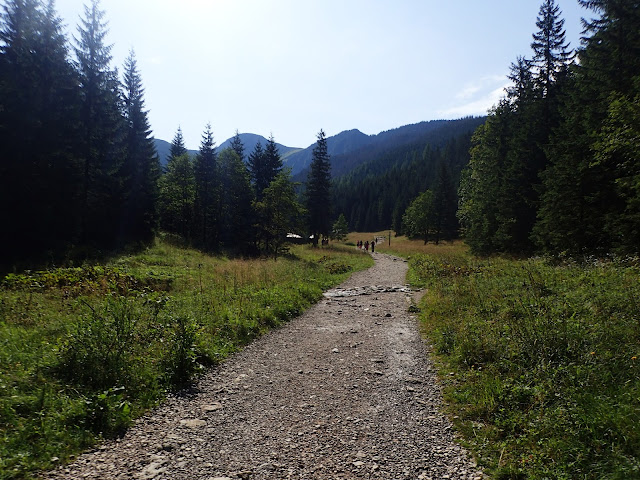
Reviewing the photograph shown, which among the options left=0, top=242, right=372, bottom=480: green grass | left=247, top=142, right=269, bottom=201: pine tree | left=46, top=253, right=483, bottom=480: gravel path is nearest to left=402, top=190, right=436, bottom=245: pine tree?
left=247, top=142, right=269, bottom=201: pine tree

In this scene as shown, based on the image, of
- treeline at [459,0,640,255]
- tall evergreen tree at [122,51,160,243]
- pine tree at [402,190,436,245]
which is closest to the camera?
treeline at [459,0,640,255]

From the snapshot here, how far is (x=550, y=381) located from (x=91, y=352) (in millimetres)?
6660

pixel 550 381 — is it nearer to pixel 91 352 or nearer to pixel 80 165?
pixel 91 352

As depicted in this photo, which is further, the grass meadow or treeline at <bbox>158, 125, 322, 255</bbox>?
treeline at <bbox>158, 125, 322, 255</bbox>

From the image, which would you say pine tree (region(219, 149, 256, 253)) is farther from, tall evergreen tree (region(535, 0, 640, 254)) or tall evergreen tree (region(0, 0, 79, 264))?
tall evergreen tree (region(535, 0, 640, 254))

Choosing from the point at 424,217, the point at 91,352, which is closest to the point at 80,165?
the point at 91,352

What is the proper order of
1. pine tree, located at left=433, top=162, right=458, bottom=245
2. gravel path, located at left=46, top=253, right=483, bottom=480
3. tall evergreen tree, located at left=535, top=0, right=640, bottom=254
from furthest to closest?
pine tree, located at left=433, top=162, right=458, bottom=245, tall evergreen tree, located at left=535, top=0, right=640, bottom=254, gravel path, located at left=46, top=253, right=483, bottom=480

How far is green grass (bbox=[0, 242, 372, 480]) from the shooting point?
3625 mm

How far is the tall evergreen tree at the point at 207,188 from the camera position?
3750 centimetres

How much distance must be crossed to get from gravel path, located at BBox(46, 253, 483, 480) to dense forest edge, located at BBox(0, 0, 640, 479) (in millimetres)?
408

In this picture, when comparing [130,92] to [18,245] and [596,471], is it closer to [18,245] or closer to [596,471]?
[18,245]

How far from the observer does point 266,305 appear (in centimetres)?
1048

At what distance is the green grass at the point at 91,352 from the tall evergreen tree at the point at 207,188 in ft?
90.8

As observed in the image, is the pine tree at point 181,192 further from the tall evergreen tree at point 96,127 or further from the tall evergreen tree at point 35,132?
the tall evergreen tree at point 35,132
